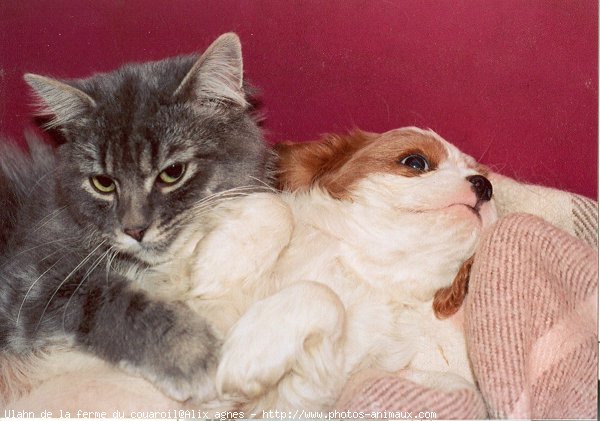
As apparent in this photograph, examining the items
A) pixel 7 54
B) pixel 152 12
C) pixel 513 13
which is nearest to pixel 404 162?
pixel 513 13

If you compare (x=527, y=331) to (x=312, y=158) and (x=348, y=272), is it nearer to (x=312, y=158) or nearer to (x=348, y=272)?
(x=348, y=272)

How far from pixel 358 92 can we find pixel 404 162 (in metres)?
0.37

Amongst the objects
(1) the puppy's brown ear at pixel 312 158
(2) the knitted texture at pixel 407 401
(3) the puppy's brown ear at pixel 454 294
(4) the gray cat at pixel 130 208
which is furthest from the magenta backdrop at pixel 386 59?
(2) the knitted texture at pixel 407 401

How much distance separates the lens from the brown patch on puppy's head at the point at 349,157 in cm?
158

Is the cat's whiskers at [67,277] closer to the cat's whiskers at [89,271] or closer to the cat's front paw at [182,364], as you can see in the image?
the cat's whiskers at [89,271]

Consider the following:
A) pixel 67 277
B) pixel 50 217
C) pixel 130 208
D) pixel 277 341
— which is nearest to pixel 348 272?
pixel 277 341

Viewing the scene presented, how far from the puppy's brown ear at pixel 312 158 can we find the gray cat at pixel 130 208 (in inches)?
4.3

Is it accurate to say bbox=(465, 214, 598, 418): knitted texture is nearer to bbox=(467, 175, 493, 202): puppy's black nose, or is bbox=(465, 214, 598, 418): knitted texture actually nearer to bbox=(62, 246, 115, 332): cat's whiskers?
bbox=(467, 175, 493, 202): puppy's black nose

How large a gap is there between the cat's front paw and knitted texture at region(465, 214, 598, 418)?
0.54 m

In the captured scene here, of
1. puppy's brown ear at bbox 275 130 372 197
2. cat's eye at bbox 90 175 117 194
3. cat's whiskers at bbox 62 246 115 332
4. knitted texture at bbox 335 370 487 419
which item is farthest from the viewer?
puppy's brown ear at bbox 275 130 372 197

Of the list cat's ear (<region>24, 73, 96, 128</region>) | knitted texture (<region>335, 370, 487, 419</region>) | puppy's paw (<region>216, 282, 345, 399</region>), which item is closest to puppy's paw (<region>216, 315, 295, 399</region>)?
puppy's paw (<region>216, 282, 345, 399</region>)

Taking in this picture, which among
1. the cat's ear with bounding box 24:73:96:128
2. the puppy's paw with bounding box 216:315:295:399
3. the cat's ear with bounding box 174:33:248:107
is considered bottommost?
the puppy's paw with bounding box 216:315:295:399

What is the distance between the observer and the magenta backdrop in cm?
176

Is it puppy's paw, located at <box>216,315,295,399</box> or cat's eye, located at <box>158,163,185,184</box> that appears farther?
cat's eye, located at <box>158,163,185,184</box>
